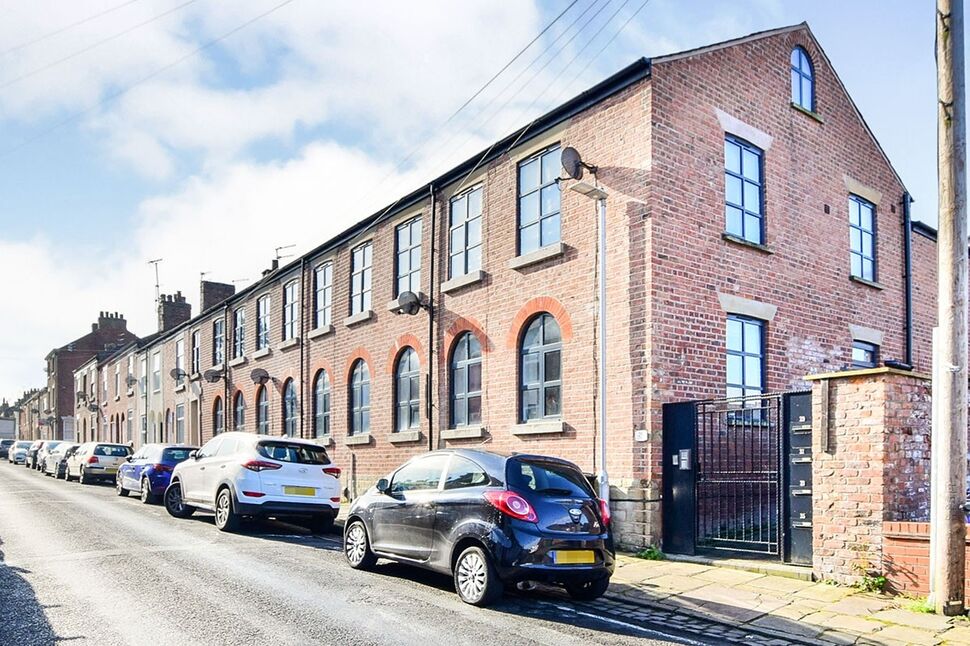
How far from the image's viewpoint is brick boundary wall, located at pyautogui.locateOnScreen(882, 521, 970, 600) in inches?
332

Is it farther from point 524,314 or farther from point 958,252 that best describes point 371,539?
point 958,252

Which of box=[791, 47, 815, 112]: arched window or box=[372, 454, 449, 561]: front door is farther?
box=[791, 47, 815, 112]: arched window

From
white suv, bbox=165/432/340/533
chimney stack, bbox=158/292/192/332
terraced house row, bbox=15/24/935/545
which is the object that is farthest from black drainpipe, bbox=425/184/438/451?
chimney stack, bbox=158/292/192/332

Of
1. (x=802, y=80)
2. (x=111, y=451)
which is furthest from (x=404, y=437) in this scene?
(x=111, y=451)

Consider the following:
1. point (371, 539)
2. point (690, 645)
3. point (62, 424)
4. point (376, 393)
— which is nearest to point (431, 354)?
point (376, 393)

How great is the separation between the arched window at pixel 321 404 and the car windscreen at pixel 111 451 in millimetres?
9774

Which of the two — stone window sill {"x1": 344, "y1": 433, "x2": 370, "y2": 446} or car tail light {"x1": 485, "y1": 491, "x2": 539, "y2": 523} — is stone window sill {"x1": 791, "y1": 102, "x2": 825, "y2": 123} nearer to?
car tail light {"x1": 485, "y1": 491, "x2": 539, "y2": 523}

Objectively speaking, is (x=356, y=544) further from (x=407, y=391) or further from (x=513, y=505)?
(x=407, y=391)

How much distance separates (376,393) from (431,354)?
9.02ft

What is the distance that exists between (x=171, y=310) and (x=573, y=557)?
38.8 metres

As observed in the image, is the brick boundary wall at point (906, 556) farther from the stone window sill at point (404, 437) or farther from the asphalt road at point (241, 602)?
the stone window sill at point (404, 437)

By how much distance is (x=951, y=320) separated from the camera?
26.9ft

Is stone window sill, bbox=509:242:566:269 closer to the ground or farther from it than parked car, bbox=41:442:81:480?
farther from it

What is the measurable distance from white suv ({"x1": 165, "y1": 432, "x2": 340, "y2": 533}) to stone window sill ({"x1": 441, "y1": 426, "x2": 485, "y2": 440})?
2604mm
